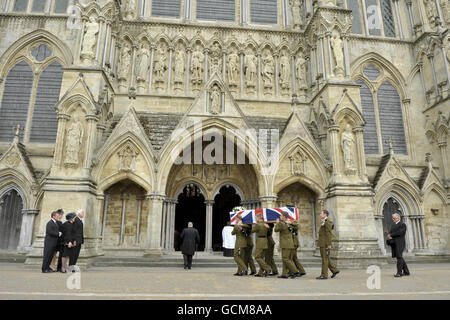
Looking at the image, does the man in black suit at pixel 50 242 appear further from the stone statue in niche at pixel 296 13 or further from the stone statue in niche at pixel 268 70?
the stone statue in niche at pixel 296 13

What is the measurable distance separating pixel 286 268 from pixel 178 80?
35.5 feet

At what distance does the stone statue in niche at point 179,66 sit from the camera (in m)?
16.0

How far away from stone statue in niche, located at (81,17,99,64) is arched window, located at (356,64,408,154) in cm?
1381

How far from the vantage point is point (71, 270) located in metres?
8.82

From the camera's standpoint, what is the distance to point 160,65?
16.0m

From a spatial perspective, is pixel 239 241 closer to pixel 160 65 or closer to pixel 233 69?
pixel 233 69

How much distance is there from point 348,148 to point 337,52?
4.64 metres

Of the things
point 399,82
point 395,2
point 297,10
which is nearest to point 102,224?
point 297,10

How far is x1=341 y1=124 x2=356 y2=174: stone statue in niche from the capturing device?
13.0 meters

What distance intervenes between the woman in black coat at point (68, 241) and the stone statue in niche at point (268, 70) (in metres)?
11.2

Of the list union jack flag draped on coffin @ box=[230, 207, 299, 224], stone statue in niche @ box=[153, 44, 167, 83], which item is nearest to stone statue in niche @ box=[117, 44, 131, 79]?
stone statue in niche @ box=[153, 44, 167, 83]

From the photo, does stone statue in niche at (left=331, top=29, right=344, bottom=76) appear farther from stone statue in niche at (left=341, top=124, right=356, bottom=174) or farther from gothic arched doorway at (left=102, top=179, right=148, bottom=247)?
gothic arched doorway at (left=102, top=179, right=148, bottom=247)

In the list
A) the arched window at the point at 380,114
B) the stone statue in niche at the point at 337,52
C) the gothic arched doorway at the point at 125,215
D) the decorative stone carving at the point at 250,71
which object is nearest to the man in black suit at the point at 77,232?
the gothic arched doorway at the point at 125,215

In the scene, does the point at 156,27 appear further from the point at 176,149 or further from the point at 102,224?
the point at 102,224
